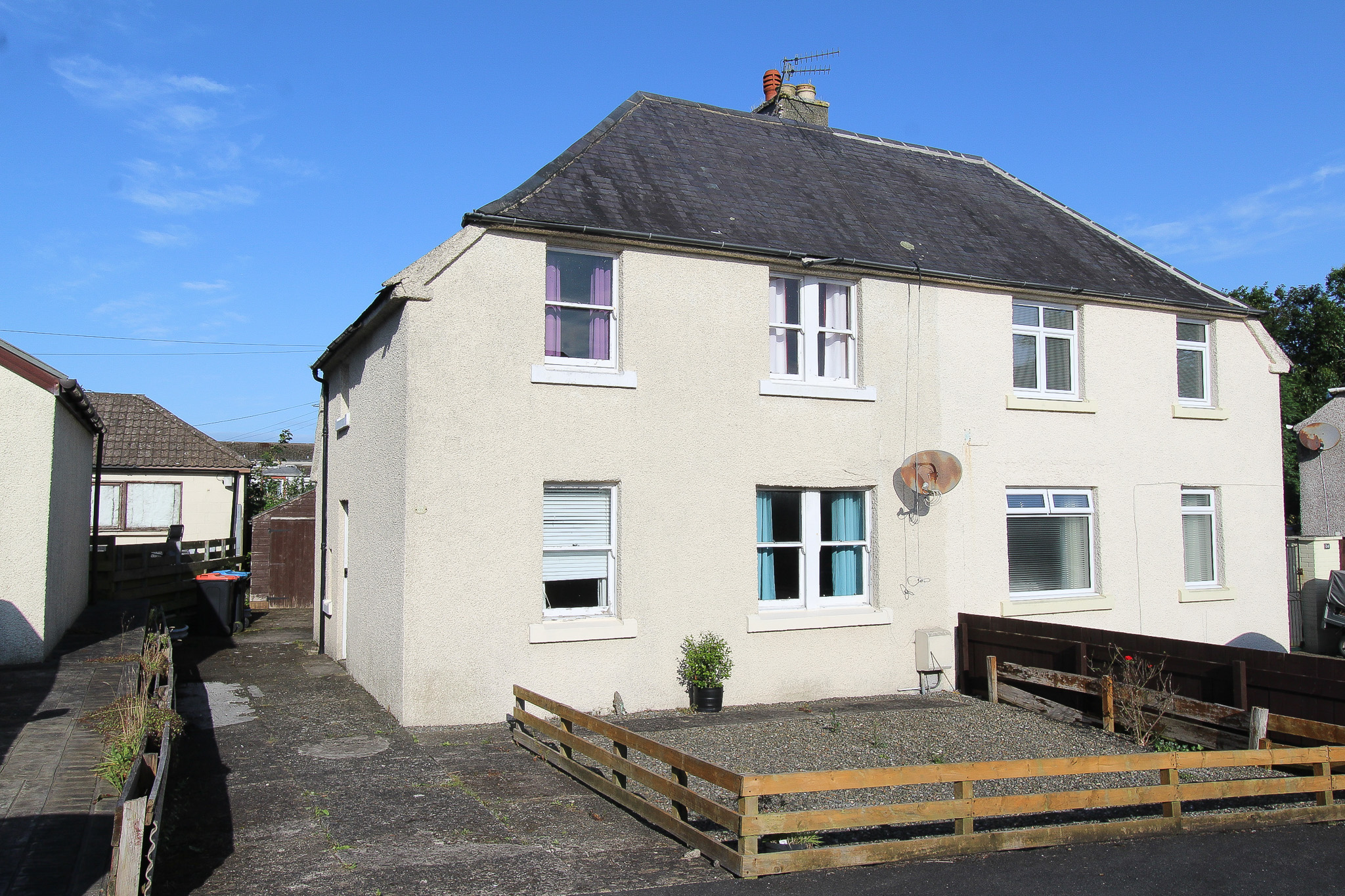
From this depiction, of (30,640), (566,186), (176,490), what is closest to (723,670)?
(566,186)

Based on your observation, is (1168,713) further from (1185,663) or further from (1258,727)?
(1258,727)

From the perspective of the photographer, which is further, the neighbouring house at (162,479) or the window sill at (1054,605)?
the neighbouring house at (162,479)

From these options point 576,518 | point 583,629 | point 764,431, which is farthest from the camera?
point 764,431

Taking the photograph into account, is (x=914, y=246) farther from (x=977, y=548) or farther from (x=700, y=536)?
(x=700, y=536)

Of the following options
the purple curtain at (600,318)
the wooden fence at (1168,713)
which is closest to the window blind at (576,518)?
the purple curtain at (600,318)

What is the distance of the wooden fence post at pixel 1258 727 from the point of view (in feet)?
27.9

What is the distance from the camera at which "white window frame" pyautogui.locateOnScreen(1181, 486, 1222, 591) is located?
558 inches

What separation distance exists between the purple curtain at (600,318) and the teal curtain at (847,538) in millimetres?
3332

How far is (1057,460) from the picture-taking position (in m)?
13.1

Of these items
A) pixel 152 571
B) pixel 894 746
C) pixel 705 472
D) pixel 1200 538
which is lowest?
pixel 894 746

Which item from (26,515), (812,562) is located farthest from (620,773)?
(26,515)

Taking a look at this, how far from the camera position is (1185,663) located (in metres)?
9.79

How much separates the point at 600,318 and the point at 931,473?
447 centimetres

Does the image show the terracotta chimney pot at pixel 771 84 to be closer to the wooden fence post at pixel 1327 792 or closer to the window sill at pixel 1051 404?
the window sill at pixel 1051 404
